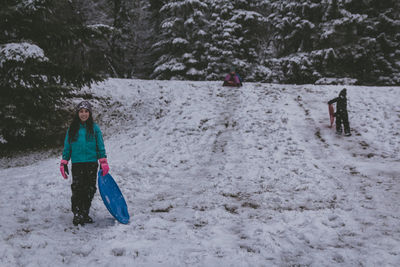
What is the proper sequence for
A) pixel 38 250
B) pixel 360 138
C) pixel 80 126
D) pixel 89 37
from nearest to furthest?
1. pixel 38 250
2. pixel 80 126
3. pixel 89 37
4. pixel 360 138

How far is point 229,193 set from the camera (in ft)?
20.7

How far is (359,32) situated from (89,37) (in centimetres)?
1886

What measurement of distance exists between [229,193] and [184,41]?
17.7 m

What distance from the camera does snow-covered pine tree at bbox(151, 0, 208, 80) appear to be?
22.0m

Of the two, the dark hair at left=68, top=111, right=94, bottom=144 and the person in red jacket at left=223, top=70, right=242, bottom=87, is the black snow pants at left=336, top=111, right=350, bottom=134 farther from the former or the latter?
the dark hair at left=68, top=111, right=94, bottom=144

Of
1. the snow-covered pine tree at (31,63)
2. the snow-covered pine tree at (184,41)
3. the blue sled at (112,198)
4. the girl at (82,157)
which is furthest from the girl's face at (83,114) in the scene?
the snow-covered pine tree at (184,41)

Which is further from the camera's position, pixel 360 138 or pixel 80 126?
pixel 360 138

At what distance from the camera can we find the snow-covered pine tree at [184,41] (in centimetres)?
2205

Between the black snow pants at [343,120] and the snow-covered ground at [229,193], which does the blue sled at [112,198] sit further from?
the black snow pants at [343,120]

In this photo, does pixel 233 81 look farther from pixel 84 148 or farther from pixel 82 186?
pixel 82 186

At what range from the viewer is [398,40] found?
20.0 m

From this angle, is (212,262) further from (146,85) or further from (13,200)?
(146,85)

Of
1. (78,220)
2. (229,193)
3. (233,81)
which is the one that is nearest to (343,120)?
(229,193)

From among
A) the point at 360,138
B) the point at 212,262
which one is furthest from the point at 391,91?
the point at 212,262
